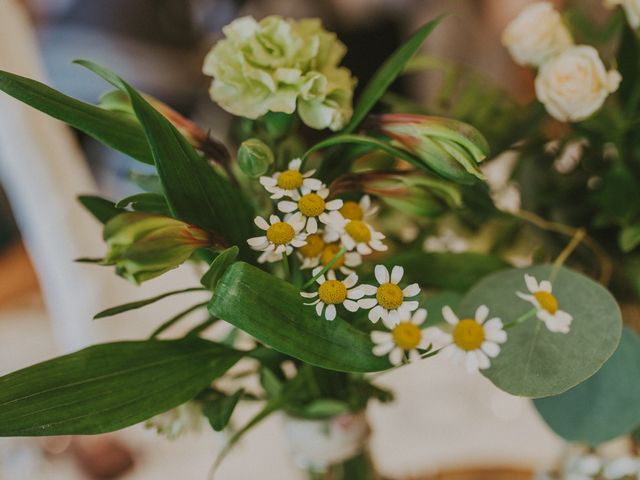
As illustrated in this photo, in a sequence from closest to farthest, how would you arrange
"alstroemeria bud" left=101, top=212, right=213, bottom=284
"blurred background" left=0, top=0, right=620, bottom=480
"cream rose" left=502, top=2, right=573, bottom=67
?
"alstroemeria bud" left=101, top=212, right=213, bottom=284
"cream rose" left=502, top=2, right=573, bottom=67
"blurred background" left=0, top=0, right=620, bottom=480

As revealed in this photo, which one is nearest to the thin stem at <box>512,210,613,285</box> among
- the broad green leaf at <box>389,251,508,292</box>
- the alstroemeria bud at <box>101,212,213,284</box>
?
the broad green leaf at <box>389,251,508,292</box>

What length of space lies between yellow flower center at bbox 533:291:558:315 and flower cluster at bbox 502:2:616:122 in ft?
0.44

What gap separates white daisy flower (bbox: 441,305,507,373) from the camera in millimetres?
340

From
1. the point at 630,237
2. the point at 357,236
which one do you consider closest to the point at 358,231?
the point at 357,236

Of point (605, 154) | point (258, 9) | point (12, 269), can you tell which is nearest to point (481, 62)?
point (258, 9)

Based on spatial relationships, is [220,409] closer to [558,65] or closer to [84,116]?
[84,116]

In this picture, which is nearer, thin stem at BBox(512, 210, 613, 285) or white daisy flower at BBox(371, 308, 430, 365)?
white daisy flower at BBox(371, 308, 430, 365)

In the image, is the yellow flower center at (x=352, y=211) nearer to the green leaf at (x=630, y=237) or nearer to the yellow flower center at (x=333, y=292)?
the yellow flower center at (x=333, y=292)

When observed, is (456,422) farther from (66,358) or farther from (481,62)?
(481,62)

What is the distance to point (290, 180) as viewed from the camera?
0.35 metres

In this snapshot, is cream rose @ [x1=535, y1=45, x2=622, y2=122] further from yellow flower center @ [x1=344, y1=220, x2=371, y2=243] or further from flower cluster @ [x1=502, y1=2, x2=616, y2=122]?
yellow flower center @ [x1=344, y1=220, x2=371, y2=243]

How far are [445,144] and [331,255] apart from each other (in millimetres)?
87

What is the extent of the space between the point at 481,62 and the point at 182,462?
5.87 ft

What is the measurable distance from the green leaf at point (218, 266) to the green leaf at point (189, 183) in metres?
0.04
